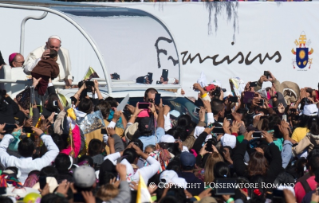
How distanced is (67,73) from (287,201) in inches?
224

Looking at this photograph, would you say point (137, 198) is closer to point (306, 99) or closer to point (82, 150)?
point (82, 150)

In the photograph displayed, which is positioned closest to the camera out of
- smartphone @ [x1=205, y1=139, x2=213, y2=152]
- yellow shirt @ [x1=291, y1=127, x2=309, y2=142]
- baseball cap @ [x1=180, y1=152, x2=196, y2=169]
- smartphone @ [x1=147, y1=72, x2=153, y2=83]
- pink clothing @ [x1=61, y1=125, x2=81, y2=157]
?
baseball cap @ [x1=180, y1=152, x2=196, y2=169]

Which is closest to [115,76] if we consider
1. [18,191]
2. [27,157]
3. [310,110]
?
[310,110]

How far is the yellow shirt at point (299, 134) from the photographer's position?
900 centimetres

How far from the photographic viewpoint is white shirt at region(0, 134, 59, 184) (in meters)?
7.64

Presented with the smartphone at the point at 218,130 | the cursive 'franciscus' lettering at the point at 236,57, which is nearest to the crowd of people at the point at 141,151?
the smartphone at the point at 218,130

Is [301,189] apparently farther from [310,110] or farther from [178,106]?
[178,106]

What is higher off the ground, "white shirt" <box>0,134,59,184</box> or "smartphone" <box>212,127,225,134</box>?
"smartphone" <box>212,127,225,134</box>

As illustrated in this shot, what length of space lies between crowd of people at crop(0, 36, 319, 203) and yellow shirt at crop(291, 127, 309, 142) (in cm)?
1

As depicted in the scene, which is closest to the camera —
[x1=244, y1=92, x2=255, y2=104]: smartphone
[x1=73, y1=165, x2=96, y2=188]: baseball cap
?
[x1=244, y1=92, x2=255, y2=104]: smartphone

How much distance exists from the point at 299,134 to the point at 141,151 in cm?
267

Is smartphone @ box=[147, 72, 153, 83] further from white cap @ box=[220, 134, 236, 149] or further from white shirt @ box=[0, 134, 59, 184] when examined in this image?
white shirt @ box=[0, 134, 59, 184]

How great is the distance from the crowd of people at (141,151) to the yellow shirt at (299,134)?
14mm

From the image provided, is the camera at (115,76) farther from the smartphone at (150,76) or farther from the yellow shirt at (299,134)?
the yellow shirt at (299,134)
